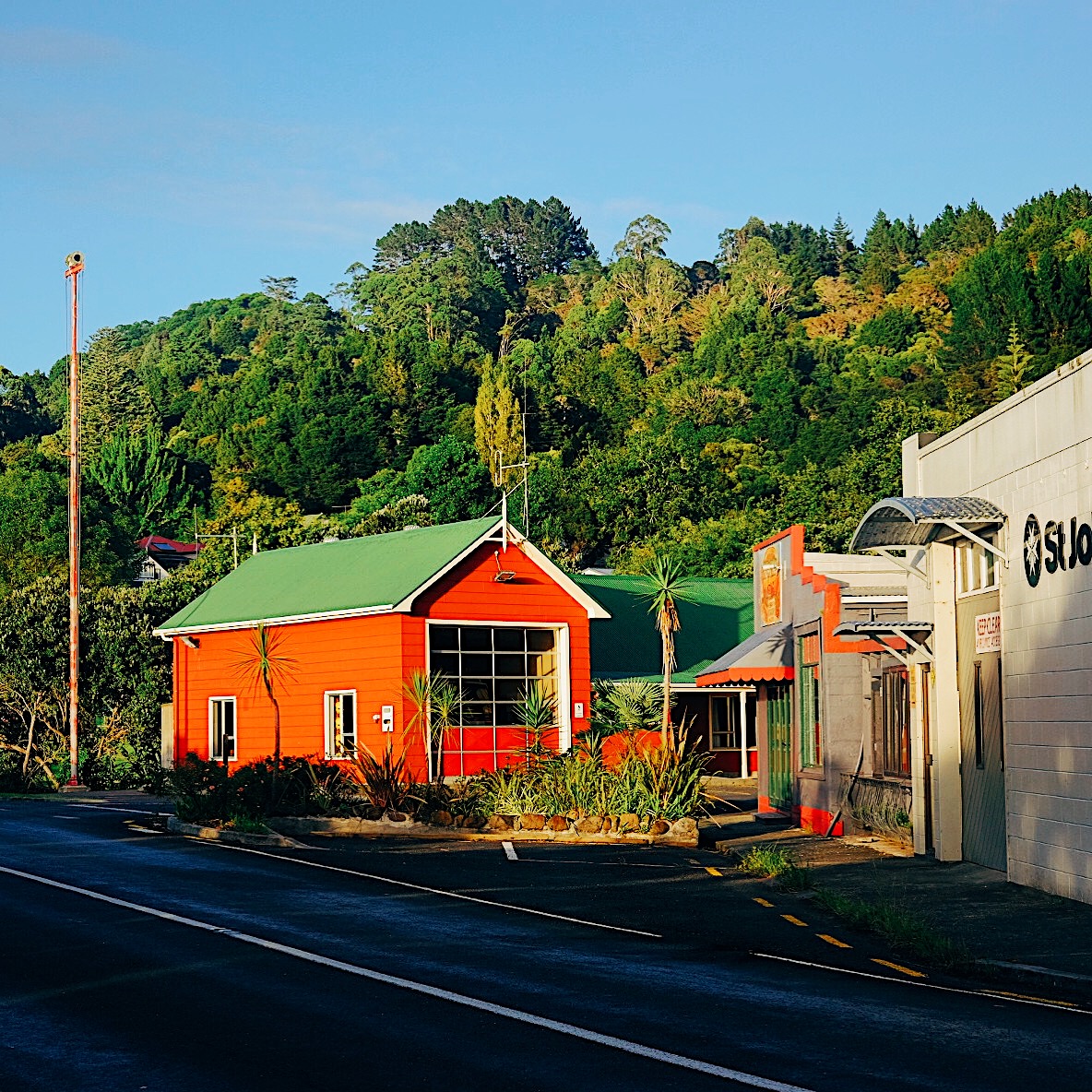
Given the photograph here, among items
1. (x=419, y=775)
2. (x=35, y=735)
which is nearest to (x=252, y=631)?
(x=419, y=775)

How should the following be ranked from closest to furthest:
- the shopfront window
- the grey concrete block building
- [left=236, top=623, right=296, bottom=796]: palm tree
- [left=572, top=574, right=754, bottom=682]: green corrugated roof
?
1. the grey concrete block building
2. the shopfront window
3. [left=236, top=623, right=296, bottom=796]: palm tree
4. [left=572, top=574, right=754, bottom=682]: green corrugated roof

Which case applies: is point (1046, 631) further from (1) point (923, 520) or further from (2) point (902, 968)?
(2) point (902, 968)

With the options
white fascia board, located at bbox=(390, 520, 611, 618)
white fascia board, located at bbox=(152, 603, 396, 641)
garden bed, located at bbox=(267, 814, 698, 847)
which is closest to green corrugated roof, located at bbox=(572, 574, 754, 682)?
white fascia board, located at bbox=(390, 520, 611, 618)

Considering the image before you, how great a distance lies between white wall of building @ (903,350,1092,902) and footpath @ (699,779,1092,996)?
2.06ft

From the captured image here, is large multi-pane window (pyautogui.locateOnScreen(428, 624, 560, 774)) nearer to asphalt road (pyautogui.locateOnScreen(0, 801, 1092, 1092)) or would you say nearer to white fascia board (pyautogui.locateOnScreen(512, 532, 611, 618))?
white fascia board (pyautogui.locateOnScreen(512, 532, 611, 618))

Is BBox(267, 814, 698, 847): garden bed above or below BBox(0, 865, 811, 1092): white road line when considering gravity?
below

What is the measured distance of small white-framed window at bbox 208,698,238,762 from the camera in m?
38.9

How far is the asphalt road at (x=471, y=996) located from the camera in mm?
8930

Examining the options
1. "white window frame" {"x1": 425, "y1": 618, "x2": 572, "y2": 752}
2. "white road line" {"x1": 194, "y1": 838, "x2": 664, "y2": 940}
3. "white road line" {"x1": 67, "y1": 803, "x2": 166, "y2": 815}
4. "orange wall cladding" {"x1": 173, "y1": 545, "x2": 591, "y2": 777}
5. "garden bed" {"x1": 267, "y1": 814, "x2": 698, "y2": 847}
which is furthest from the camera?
"white window frame" {"x1": 425, "y1": 618, "x2": 572, "y2": 752}

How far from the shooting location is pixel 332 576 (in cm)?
3741

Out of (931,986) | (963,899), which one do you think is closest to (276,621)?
(963,899)

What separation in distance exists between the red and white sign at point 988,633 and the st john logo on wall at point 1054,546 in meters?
1.27

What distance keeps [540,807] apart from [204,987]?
1437 centimetres

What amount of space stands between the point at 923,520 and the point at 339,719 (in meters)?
19.6
